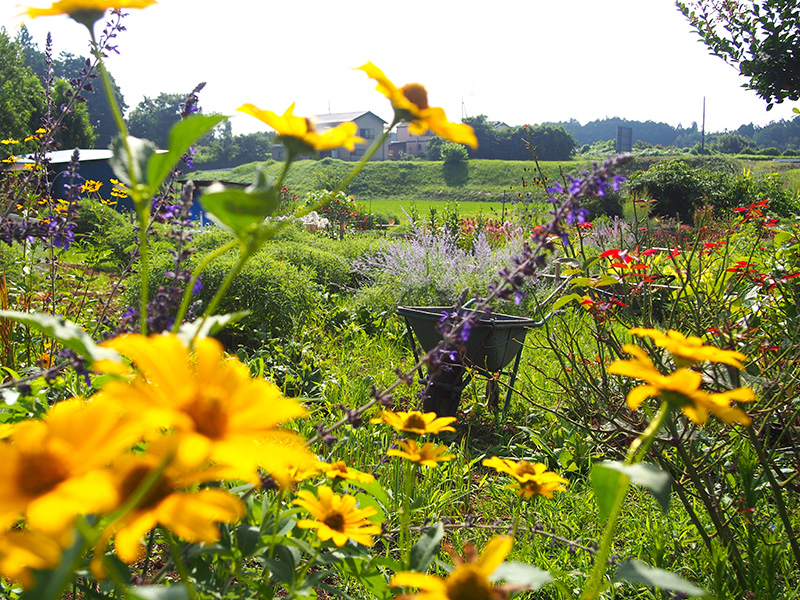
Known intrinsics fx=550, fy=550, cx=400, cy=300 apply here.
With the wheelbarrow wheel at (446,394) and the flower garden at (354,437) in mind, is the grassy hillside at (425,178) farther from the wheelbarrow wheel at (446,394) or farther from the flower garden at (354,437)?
the flower garden at (354,437)

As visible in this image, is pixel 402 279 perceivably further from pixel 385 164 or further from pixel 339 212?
pixel 385 164

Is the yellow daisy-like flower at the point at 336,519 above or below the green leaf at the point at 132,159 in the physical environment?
below

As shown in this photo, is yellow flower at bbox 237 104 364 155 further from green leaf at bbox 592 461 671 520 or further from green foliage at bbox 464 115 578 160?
green foliage at bbox 464 115 578 160

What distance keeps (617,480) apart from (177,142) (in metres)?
0.51

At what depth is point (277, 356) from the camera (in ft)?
11.9

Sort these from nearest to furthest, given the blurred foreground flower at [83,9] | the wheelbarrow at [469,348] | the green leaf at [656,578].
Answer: the green leaf at [656,578] → the blurred foreground flower at [83,9] → the wheelbarrow at [469,348]

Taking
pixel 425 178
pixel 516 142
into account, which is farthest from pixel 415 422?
pixel 516 142

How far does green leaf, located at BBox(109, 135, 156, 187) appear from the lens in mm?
533

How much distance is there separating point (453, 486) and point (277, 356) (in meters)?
1.69

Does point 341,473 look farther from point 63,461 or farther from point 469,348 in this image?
point 469,348

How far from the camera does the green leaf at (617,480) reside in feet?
1.54

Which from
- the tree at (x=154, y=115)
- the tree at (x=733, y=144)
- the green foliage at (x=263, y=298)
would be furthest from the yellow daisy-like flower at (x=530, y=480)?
the tree at (x=733, y=144)

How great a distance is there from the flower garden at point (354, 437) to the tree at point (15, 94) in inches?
590

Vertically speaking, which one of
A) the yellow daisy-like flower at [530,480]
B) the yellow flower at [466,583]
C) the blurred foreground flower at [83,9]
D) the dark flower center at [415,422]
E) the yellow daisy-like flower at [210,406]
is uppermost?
the blurred foreground flower at [83,9]
